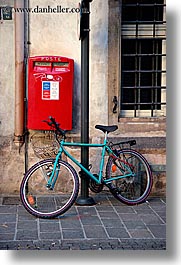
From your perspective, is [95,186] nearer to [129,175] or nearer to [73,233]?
[129,175]

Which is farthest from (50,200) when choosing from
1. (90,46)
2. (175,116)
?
(175,116)

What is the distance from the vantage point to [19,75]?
276 inches

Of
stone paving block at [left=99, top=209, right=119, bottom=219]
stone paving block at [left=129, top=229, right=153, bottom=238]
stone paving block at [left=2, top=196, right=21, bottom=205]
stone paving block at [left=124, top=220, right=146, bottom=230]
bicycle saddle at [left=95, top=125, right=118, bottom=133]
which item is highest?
bicycle saddle at [left=95, top=125, right=118, bottom=133]

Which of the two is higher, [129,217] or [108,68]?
[108,68]

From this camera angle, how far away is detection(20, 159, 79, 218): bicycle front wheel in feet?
20.6

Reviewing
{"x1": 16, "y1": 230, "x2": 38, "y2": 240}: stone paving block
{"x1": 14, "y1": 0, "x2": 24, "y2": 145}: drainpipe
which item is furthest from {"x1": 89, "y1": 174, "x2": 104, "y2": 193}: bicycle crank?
{"x1": 16, "y1": 230, "x2": 38, "y2": 240}: stone paving block

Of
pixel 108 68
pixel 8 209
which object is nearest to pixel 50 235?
pixel 8 209

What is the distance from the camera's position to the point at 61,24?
708cm

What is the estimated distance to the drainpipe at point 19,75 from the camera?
6.93m

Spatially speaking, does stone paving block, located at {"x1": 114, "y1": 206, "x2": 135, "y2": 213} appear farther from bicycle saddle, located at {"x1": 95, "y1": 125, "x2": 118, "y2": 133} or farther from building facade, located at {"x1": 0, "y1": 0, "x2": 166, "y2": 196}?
bicycle saddle, located at {"x1": 95, "y1": 125, "x2": 118, "y2": 133}

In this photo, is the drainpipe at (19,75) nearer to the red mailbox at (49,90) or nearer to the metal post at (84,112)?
the red mailbox at (49,90)

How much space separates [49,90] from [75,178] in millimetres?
1257

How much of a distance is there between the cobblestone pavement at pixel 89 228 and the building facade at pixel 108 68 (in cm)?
68

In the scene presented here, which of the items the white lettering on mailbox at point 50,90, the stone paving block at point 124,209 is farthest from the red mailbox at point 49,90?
the stone paving block at point 124,209
